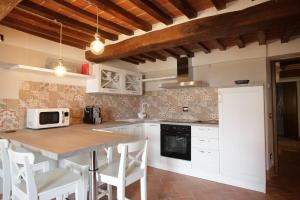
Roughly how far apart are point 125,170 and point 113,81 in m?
2.35

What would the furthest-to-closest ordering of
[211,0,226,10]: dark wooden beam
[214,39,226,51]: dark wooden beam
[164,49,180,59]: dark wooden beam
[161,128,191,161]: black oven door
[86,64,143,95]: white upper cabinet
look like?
[164,49,180,59]: dark wooden beam, [86,64,143,95]: white upper cabinet, [161,128,191,161]: black oven door, [214,39,226,51]: dark wooden beam, [211,0,226,10]: dark wooden beam

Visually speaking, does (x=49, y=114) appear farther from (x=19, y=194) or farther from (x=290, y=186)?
(x=290, y=186)

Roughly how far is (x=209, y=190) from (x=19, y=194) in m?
2.23

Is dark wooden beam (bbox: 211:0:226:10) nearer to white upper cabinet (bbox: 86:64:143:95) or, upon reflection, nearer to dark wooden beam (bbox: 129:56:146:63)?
white upper cabinet (bbox: 86:64:143:95)

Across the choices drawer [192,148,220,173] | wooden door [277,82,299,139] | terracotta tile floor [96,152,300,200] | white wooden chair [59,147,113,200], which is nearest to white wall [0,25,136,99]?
white wooden chair [59,147,113,200]

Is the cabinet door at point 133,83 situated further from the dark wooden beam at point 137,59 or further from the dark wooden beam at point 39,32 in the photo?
the dark wooden beam at point 39,32

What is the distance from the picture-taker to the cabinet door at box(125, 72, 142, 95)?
13.0 feet

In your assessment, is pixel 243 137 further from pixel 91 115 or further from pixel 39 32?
pixel 39 32

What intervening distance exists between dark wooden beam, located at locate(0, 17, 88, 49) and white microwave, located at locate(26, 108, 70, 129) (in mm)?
1138

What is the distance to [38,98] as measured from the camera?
2797 mm

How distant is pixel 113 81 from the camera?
3678mm

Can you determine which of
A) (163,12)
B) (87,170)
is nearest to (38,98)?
(87,170)

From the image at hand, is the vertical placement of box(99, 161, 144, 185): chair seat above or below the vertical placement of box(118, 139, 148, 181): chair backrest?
below

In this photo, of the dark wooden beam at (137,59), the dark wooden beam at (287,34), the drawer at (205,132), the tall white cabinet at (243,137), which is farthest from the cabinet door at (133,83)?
the dark wooden beam at (287,34)
